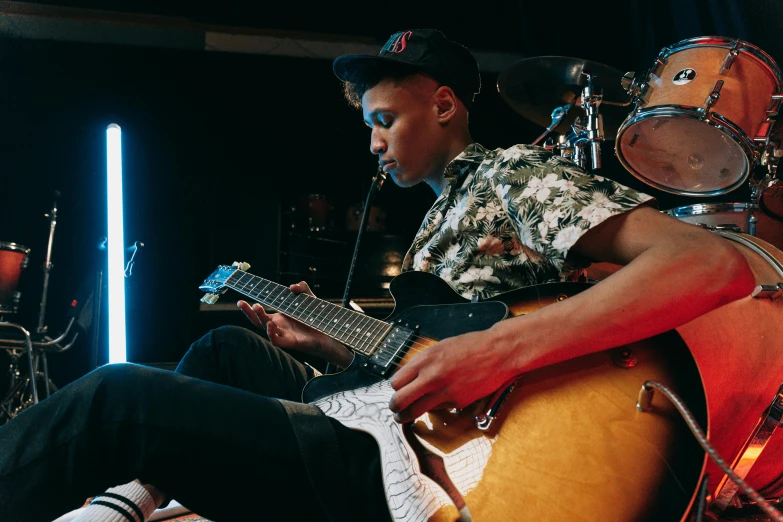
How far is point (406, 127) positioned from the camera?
181cm

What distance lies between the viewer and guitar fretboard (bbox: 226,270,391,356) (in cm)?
138

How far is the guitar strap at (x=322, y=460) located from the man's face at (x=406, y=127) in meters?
0.98

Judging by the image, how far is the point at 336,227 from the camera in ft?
22.0

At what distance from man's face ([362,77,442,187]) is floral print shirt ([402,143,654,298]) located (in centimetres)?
16

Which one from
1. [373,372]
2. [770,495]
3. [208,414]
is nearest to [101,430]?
[208,414]

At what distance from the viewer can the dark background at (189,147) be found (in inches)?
219

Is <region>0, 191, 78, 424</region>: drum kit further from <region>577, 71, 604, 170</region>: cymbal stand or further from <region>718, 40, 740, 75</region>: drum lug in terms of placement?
<region>718, 40, 740, 75</region>: drum lug

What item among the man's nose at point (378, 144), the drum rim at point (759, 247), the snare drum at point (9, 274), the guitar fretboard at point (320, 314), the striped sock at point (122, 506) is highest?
the man's nose at point (378, 144)

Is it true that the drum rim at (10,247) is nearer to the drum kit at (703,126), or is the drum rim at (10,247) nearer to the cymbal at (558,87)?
the cymbal at (558,87)

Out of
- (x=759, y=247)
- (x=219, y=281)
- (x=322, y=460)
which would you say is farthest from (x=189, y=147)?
(x=322, y=460)

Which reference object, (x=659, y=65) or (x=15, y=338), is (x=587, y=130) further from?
(x=15, y=338)

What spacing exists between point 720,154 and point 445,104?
1488 millimetres

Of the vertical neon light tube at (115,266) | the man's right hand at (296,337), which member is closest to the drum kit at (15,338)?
the vertical neon light tube at (115,266)

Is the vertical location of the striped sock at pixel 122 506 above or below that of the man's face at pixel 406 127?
below
